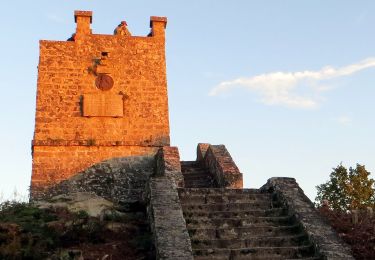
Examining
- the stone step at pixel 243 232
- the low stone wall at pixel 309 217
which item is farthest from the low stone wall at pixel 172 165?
the stone step at pixel 243 232

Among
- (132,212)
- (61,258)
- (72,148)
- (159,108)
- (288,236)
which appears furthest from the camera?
(159,108)

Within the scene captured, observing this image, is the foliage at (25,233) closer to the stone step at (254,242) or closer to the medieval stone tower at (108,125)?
the medieval stone tower at (108,125)

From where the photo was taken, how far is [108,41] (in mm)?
16047

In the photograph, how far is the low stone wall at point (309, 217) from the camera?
7.21 m

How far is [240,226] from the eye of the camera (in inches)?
323

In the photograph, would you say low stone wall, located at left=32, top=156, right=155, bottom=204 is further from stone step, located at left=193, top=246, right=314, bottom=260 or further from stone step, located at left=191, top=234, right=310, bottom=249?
stone step, located at left=193, top=246, right=314, bottom=260

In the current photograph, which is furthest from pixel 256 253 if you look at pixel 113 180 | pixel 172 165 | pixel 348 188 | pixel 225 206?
pixel 348 188

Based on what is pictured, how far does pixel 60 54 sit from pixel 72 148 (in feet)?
10.9

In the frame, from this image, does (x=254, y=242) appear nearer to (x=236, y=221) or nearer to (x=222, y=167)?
(x=236, y=221)

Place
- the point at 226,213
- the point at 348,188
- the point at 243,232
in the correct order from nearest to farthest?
the point at 243,232 < the point at 226,213 < the point at 348,188

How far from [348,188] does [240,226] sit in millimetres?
17583

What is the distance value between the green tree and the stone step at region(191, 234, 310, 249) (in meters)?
16.2

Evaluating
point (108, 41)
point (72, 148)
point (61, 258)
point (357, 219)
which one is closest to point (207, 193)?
point (357, 219)

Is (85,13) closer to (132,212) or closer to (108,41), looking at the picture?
(108,41)
